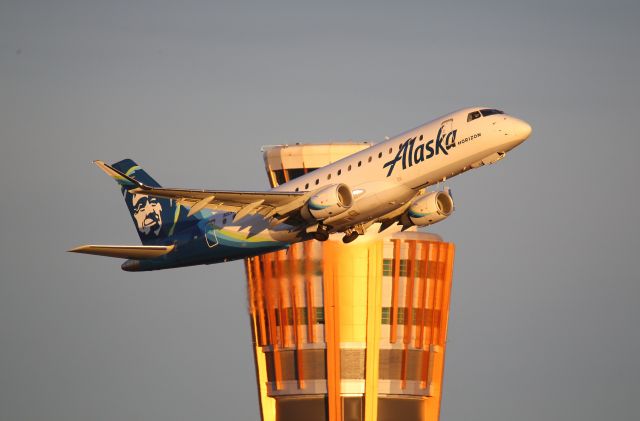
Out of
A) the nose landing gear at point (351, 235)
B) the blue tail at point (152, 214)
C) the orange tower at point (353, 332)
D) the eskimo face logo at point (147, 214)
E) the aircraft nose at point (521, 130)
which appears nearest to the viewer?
the aircraft nose at point (521, 130)

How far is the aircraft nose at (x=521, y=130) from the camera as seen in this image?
251ft

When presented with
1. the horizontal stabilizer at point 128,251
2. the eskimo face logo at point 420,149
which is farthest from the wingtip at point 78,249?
the eskimo face logo at point 420,149

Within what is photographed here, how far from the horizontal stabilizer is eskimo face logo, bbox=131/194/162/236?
14.1 feet

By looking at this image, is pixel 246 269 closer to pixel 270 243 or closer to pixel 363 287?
pixel 363 287

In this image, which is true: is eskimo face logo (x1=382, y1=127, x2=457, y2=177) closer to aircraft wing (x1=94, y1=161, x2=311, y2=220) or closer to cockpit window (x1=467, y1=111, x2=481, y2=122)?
cockpit window (x1=467, y1=111, x2=481, y2=122)

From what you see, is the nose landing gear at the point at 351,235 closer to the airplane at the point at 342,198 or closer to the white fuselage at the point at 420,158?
the airplane at the point at 342,198

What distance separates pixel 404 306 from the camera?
145 meters

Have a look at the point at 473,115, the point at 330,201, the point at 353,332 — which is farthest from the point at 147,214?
the point at 353,332

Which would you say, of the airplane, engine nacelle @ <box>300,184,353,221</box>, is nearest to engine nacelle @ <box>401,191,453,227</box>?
the airplane

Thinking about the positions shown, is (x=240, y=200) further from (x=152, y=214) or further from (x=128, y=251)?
(x=152, y=214)

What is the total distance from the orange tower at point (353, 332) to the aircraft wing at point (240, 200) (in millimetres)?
59455

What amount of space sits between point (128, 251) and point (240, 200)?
9.13m

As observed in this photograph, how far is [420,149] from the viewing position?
257 ft

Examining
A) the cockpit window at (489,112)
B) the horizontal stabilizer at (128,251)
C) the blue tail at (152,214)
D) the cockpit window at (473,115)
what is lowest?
the horizontal stabilizer at (128,251)
